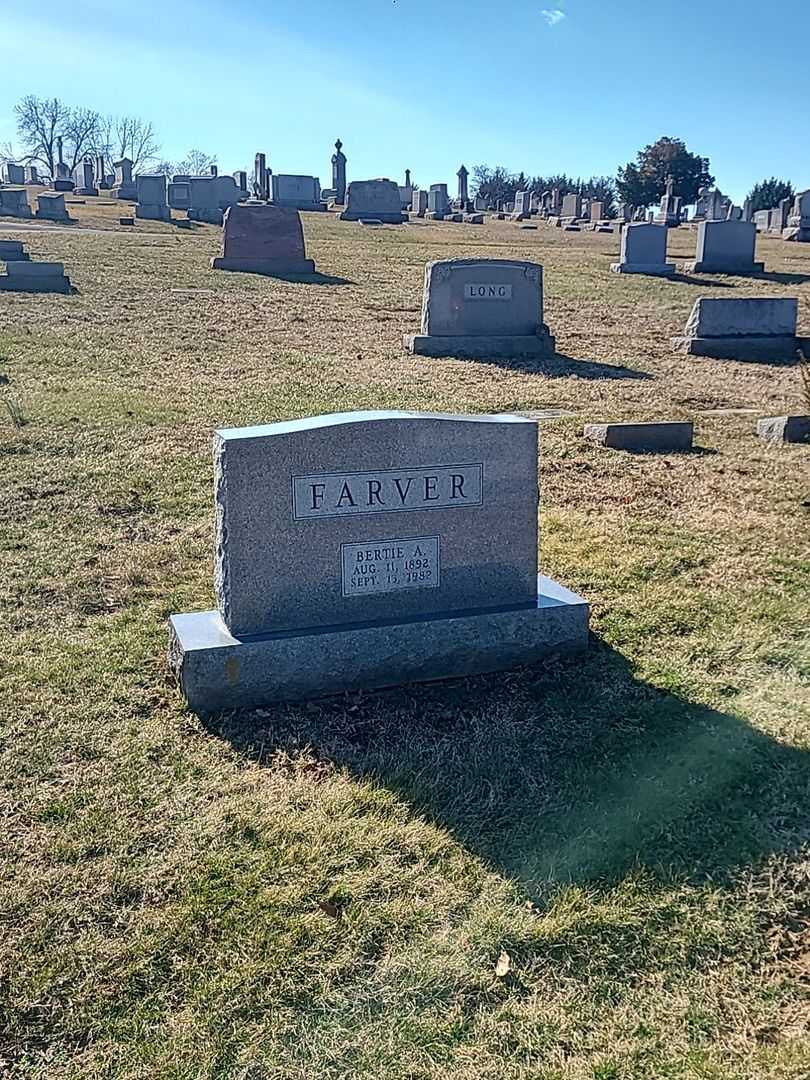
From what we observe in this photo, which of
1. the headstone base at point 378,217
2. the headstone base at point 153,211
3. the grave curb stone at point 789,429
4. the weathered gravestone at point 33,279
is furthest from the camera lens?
the headstone base at point 378,217

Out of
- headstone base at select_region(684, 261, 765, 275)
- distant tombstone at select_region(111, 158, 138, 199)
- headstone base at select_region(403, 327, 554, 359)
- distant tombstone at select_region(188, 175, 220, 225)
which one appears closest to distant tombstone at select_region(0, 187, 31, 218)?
distant tombstone at select_region(188, 175, 220, 225)

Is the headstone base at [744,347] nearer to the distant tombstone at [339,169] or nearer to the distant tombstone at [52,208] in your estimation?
the distant tombstone at [52,208]

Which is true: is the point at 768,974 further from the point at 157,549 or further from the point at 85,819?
the point at 157,549

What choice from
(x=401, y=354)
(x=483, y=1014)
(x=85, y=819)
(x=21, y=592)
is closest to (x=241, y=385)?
(x=401, y=354)

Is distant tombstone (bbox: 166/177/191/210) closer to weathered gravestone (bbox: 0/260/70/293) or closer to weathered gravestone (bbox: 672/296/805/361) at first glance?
weathered gravestone (bbox: 0/260/70/293)

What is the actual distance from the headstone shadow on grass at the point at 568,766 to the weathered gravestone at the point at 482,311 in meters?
8.96

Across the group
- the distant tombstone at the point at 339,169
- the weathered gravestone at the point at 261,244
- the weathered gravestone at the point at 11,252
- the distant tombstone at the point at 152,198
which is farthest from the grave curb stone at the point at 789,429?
the distant tombstone at the point at 339,169

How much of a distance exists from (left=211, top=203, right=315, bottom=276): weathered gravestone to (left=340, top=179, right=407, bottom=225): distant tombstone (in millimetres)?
14143

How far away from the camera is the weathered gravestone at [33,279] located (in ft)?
49.8

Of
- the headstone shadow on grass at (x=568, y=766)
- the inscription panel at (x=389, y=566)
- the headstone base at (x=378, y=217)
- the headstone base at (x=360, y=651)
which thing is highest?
the headstone base at (x=378, y=217)

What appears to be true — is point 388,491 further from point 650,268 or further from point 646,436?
point 650,268

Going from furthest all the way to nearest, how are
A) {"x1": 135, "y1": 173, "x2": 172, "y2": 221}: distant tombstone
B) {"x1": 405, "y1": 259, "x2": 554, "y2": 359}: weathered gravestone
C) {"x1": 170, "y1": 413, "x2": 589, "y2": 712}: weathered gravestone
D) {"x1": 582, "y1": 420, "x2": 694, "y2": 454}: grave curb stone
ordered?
1. {"x1": 135, "y1": 173, "x2": 172, "y2": 221}: distant tombstone
2. {"x1": 405, "y1": 259, "x2": 554, "y2": 359}: weathered gravestone
3. {"x1": 582, "y1": 420, "x2": 694, "y2": 454}: grave curb stone
4. {"x1": 170, "y1": 413, "x2": 589, "y2": 712}: weathered gravestone

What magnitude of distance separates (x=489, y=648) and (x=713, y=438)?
5.17 metres

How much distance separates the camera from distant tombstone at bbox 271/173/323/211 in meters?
35.7
